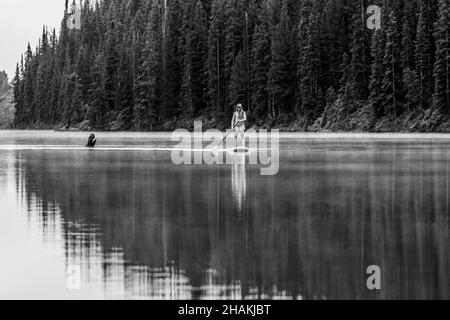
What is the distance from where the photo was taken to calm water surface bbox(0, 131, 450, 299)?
285 inches

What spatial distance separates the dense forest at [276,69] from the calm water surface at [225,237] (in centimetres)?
6022

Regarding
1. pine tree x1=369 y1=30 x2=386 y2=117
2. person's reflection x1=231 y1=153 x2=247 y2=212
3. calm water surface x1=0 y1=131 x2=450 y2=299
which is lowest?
calm water surface x1=0 y1=131 x2=450 y2=299

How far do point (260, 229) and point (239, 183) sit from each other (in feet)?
23.8

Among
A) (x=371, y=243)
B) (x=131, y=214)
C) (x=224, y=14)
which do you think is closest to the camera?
(x=371, y=243)

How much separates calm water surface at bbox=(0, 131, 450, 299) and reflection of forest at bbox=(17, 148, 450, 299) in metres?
0.02

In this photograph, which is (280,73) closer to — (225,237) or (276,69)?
(276,69)

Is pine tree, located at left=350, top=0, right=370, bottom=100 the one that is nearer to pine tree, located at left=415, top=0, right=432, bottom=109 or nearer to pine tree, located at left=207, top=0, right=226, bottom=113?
pine tree, located at left=415, top=0, right=432, bottom=109

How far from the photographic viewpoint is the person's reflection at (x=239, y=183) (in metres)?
14.3

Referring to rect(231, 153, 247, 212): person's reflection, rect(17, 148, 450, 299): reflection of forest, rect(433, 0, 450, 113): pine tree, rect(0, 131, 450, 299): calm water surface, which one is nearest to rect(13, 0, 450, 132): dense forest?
rect(433, 0, 450, 113): pine tree
